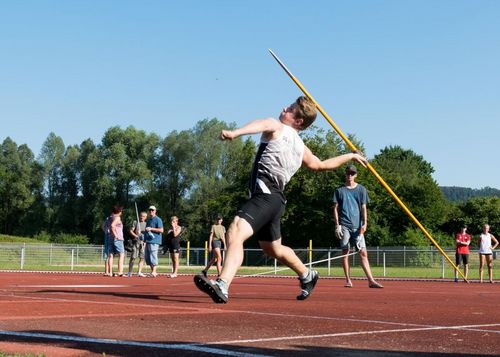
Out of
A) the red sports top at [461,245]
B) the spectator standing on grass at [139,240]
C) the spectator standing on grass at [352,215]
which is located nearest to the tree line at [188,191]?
the red sports top at [461,245]

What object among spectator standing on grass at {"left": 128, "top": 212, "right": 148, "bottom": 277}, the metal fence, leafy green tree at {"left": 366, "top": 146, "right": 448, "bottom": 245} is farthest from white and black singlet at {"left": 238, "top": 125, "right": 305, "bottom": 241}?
leafy green tree at {"left": 366, "top": 146, "right": 448, "bottom": 245}

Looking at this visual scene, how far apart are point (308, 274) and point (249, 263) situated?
35711 millimetres

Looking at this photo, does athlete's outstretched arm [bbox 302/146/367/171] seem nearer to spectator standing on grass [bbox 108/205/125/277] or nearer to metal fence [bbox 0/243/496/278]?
spectator standing on grass [bbox 108/205/125/277]

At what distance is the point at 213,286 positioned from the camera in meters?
6.88

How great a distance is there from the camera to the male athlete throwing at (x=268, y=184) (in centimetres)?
702

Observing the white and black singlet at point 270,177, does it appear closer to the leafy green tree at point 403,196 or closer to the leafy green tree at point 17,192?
the leafy green tree at point 403,196

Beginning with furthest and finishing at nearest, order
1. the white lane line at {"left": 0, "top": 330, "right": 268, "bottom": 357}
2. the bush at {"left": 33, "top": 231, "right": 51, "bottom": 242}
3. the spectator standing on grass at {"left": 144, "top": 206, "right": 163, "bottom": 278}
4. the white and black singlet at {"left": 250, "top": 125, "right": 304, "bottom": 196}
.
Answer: the bush at {"left": 33, "top": 231, "right": 51, "bottom": 242} → the spectator standing on grass at {"left": 144, "top": 206, "right": 163, "bottom": 278} → the white and black singlet at {"left": 250, "top": 125, "right": 304, "bottom": 196} → the white lane line at {"left": 0, "top": 330, "right": 268, "bottom": 357}

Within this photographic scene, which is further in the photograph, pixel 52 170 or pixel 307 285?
pixel 52 170

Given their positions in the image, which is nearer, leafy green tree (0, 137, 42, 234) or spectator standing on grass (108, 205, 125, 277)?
spectator standing on grass (108, 205, 125, 277)

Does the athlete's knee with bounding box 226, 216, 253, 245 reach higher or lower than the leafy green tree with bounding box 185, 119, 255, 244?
lower

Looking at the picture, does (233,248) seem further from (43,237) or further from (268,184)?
(43,237)

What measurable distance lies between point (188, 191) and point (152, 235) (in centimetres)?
6415

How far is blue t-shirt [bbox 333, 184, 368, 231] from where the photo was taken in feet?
45.4

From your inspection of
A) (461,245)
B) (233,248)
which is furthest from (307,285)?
(461,245)
